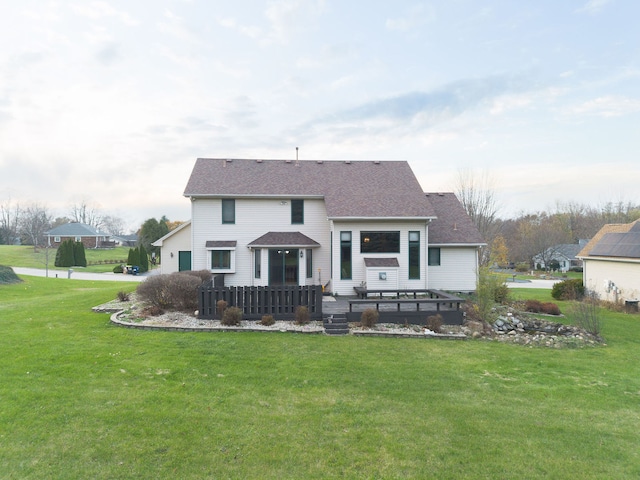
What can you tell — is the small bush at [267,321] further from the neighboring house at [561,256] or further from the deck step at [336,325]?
the neighboring house at [561,256]

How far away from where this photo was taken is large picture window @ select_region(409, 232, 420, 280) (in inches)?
677

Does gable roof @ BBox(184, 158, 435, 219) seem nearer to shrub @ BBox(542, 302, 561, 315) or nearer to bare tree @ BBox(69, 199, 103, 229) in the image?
shrub @ BBox(542, 302, 561, 315)

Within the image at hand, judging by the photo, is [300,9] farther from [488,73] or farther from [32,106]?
[32,106]

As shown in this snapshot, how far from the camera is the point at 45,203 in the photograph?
271ft

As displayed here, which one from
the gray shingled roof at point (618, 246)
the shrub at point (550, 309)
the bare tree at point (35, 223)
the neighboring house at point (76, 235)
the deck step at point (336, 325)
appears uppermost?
the bare tree at point (35, 223)

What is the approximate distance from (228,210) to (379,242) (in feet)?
25.9

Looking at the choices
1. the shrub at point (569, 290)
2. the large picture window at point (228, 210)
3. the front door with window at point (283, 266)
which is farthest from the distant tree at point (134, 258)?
the shrub at point (569, 290)

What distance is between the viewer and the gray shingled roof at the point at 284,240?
17.4 m

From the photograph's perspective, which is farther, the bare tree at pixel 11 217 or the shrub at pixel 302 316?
the bare tree at pixel 11 217

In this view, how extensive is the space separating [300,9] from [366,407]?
51.6 ft

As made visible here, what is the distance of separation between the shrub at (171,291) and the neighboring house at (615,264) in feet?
72.6

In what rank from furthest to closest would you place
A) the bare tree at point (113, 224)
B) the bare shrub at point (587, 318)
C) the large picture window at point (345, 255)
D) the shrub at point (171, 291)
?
1. the bare tree at point (113, 224)
2. the large picture window at point (345, 255)
3. the shrub at point (171, 291)
4. the bare shrub at point (587, 318)

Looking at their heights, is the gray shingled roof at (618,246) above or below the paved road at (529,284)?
above

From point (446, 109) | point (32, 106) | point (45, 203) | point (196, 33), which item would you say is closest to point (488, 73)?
point (446, 109)
